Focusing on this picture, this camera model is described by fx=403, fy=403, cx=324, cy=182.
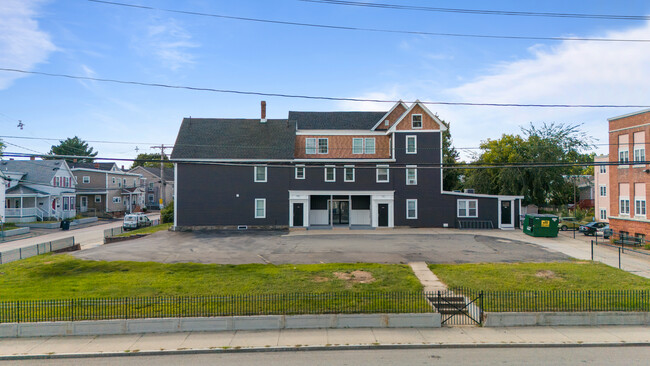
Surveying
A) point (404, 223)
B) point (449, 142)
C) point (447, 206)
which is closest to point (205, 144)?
point (404, 223)

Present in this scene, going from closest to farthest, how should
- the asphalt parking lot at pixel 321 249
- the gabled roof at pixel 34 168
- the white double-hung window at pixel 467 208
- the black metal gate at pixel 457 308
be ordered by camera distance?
1. the black metal gate at pixel 457 308
2. the asphalt parking lot at pixel 321 249
3. the white double-hung window at pixel 467 208
4. the gabled roof at pixel 34 168

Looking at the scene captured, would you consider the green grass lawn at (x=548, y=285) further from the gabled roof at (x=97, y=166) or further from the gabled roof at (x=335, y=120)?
the gabled roof at (x=97, y=166)

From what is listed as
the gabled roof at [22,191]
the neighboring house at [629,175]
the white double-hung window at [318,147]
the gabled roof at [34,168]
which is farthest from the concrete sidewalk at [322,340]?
the gabled roof at [34,168]

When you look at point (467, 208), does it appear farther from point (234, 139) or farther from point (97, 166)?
point (97, 166)

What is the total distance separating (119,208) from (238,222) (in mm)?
37168

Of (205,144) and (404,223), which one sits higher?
(205,144)

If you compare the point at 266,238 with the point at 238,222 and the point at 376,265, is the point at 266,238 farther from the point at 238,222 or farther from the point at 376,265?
the point at 376,265

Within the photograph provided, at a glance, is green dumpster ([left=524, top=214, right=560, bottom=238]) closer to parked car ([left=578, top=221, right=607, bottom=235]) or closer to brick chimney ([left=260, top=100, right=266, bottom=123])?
parked car ([left=578, top=221, right=607, bottom=235])

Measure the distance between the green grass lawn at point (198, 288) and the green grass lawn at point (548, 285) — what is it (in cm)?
240

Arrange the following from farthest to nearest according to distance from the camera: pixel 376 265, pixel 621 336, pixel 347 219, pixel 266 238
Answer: pixel 347 219, pixel 266 238, pixel 376 265, pixel 621 336

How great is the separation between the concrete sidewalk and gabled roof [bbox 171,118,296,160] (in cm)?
2491

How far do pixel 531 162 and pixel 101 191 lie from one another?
58.6 meters

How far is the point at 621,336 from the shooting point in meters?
12.7

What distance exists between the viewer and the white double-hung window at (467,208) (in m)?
37.0
